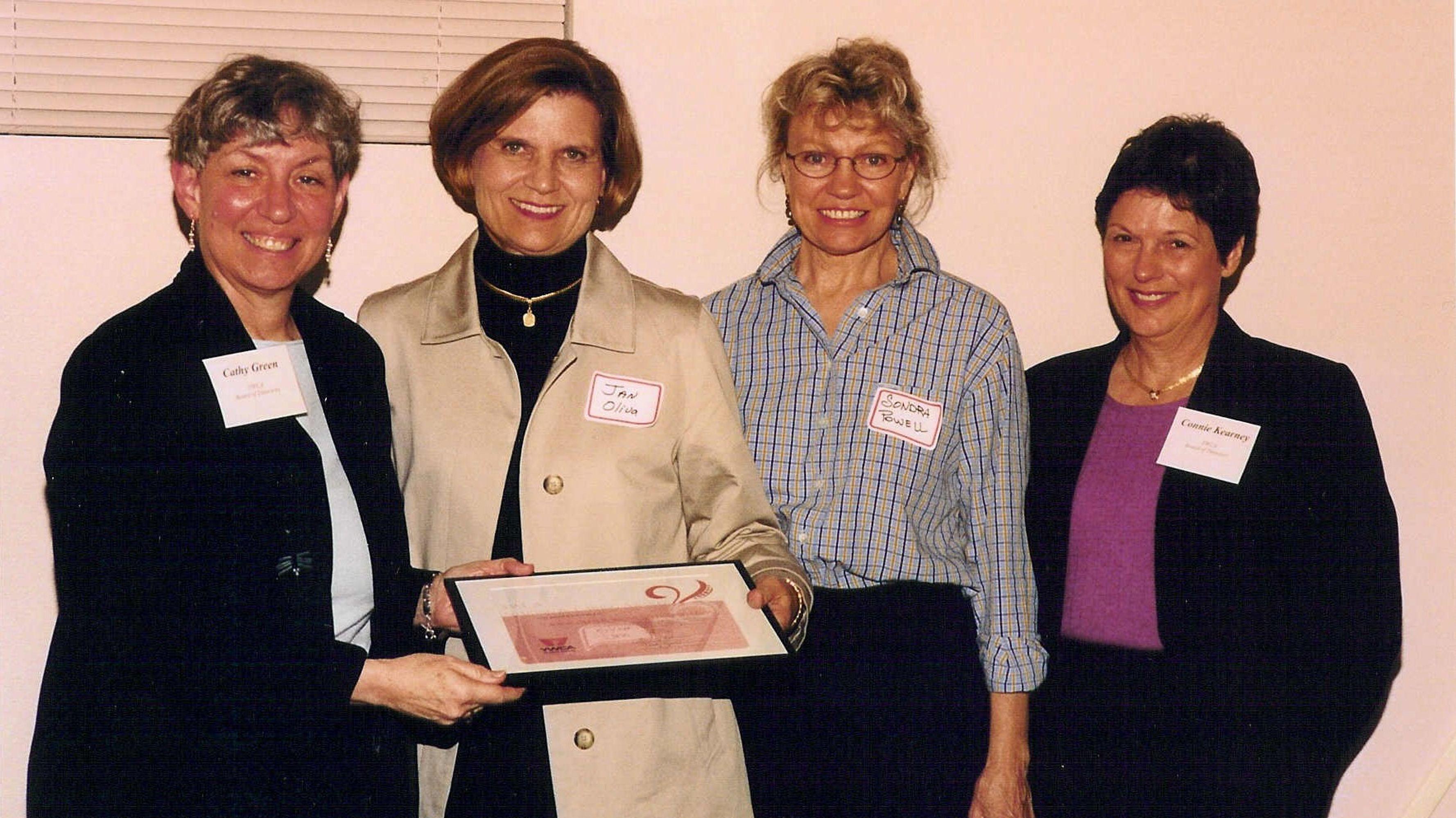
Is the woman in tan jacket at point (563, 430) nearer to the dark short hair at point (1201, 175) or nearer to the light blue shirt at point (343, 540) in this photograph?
the light blue shirt at point (343, 540)

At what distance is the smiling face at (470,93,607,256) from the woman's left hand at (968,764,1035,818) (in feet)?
4.63

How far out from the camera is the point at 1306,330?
3.56m

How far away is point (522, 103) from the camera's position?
8.75 feet

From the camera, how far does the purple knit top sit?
292 centimetres

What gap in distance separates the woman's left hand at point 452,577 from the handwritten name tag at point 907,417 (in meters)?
0.79

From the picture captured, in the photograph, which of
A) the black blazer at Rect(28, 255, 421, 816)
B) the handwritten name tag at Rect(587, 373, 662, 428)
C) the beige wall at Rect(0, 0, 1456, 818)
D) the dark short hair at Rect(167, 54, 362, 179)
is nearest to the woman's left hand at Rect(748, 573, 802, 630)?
the handwritten name tag at Rect(587, 373, 662, 428)

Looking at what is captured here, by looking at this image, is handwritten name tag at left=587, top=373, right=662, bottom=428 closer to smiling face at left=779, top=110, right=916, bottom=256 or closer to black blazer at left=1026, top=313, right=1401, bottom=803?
smiling face at left=779, top=110, right=916, bottom=256

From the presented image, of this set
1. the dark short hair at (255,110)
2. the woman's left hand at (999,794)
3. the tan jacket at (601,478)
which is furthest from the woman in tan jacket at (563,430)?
the woman's left hand at (999,794)

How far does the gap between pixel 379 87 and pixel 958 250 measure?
149cm

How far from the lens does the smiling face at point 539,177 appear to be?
8.80 feet

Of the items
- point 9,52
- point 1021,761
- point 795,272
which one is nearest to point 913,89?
point 795,272

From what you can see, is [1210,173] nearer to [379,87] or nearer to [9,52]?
[379,87]

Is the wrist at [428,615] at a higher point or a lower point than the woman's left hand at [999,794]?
→ higher

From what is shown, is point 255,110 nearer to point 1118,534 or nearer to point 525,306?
point 525,306
